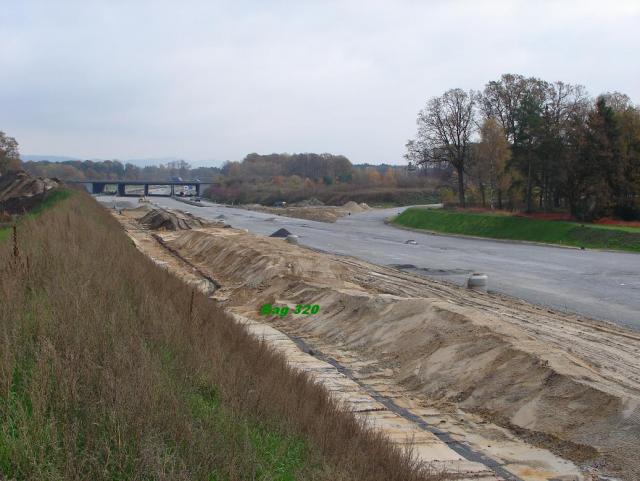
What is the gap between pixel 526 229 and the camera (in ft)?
167

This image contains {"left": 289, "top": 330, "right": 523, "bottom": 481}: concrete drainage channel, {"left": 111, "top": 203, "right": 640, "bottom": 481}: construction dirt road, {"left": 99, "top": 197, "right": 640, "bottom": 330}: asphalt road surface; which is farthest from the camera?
{"left": 99, "top": 197, "right": 640, "bottom": 330}: asphalt road surface

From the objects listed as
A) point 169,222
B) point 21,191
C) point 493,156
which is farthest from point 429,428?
point 493,156

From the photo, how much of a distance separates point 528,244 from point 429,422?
38.6m

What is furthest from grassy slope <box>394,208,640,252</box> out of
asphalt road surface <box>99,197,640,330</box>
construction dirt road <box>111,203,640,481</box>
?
construction dirt road <box>111,203,640,481</box>

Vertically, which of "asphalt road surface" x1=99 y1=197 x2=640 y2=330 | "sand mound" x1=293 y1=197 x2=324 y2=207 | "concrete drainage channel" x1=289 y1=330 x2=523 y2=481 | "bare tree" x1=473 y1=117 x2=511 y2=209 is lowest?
"sand mound" x1=293 y1=197 x2=324 y2=207

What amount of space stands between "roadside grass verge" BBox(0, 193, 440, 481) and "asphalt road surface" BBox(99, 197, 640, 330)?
1334 centimetres

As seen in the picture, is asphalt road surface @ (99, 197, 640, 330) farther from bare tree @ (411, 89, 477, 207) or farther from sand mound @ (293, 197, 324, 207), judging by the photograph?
sand mound @ (293, 197, 324, 207)

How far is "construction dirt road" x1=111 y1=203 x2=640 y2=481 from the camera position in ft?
28.9

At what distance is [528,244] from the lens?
46812 millimetres

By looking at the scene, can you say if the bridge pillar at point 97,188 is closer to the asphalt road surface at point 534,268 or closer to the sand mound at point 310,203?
the sand mound at point 310,203

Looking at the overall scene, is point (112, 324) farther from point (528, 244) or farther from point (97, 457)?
point (528, 244)

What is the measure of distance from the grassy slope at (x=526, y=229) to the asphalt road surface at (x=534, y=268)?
2.11m

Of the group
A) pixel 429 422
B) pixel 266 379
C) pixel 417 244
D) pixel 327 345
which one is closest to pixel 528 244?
pixel 417 244

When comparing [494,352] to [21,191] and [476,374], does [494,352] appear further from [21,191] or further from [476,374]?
[21,191]
